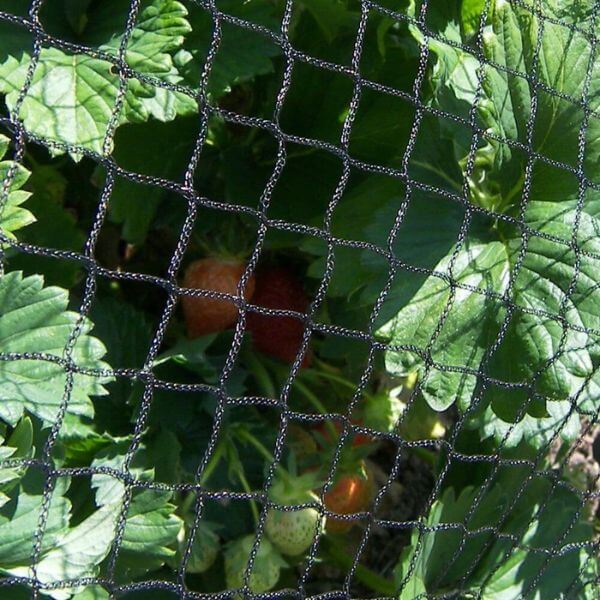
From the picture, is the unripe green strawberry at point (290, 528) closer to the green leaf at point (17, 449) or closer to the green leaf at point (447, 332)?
the green leaf at point (447, 332)

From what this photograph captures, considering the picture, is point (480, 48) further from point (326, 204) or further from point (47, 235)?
point (47, 235)

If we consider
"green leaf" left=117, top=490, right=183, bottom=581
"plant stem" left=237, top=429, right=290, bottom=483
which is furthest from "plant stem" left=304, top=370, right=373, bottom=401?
"green leaf" left=117, top=490, right=183, bottom=581

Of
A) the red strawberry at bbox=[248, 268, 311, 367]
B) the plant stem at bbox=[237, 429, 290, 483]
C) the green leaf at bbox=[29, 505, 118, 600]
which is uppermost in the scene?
the red strawberry at bbox=[248, 268, 311, 367]

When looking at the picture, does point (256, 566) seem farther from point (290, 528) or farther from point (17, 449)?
point (17, 449)

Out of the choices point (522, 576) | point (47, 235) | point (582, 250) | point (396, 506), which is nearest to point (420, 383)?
point (582, 250)

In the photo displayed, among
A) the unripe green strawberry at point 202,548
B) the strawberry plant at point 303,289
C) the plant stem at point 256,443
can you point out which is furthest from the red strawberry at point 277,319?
the unripe green strawberry at point 202,548

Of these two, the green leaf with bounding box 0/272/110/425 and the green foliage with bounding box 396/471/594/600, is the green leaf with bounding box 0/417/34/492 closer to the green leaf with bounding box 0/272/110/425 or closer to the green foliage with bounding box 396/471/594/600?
the green leaf with bounding box 0/272/110/425
